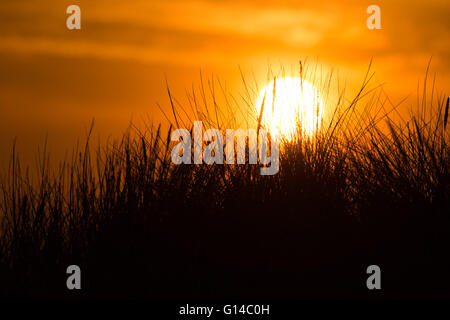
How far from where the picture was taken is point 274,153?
10.9 ft

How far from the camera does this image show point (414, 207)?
2789 millimetres

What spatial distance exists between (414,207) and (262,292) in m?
0.87

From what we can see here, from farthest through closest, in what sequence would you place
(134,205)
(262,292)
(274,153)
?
(274,153) < (134,205) < (262,292)

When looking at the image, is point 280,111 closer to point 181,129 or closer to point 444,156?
point 181,129

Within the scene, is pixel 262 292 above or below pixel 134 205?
below

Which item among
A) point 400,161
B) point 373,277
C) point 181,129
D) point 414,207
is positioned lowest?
point 373,277

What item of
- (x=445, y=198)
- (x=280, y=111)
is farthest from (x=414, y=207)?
(x=280, y=111)

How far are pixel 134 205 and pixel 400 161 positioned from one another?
4.87 feet

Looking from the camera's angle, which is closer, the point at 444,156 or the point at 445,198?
the point at 445,198

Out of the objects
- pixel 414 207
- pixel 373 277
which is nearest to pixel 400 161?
pixel 414 207
